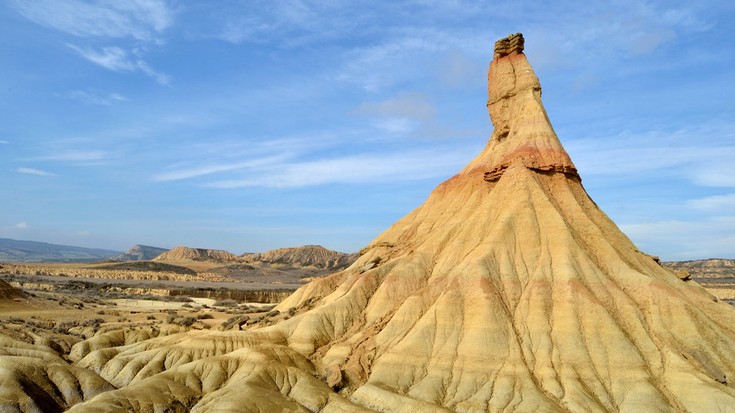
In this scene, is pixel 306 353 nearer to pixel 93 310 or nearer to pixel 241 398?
pixel 241 398

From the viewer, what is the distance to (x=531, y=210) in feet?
168

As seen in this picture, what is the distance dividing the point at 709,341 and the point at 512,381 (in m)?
15.0

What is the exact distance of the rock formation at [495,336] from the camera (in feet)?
124

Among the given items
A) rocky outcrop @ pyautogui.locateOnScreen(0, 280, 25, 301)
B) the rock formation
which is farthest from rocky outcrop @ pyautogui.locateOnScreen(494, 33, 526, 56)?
rocky outcrop @ pyautogui.locateOnScreen(0, 280, 25, 301)

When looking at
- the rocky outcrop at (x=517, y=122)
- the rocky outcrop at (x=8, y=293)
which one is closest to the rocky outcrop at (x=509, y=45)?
the rocky outcrop at (x=517, y=122)

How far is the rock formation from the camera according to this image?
1484 inches

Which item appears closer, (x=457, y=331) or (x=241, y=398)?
(x=241, y=398)

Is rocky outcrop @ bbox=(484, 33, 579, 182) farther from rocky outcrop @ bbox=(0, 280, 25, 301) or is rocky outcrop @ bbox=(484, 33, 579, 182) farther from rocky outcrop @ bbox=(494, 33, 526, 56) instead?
rocky outcrop @ bbox=(0, 280, 25, 301)

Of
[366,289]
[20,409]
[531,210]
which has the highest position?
[531,210]

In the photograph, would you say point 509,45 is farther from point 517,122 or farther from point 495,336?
point 495,336

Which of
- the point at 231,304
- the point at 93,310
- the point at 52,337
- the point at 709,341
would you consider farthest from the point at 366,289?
the point at 231,304

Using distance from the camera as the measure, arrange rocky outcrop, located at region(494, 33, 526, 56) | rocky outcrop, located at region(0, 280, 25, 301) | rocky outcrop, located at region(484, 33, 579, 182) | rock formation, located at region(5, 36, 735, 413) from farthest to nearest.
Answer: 1. rocky outcrop, located at region(0, 280, 25, 301)
2. rocky outcrop, located at region(494, 33, 526, 56)
3. rocky outcrop, located at region(484, 33, 579, 182)
4. rock formation, located at region(5, 36, 735, 413)

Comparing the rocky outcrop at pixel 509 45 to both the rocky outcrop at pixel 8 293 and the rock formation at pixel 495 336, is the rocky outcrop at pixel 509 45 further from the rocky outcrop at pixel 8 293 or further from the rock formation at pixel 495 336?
the rocky outcrop at pixel 8 293

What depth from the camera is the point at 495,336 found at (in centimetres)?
→ 4200
